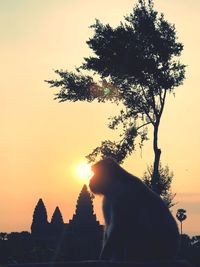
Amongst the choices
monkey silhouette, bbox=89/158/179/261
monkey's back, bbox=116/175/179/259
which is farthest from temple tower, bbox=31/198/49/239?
monkey's back, bbox=116/175/179/259

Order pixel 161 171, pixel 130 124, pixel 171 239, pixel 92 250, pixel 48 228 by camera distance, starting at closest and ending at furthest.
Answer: pixel 171 239 < pixel 92 250 < pixel 130 124 < pixel 161 171 < pixel 48 228

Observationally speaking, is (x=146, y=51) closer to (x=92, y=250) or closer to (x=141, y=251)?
(x=92, y=250)

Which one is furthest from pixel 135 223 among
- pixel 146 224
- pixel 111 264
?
pixel 111 264

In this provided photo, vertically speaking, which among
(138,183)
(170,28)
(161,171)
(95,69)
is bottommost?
(138,183)

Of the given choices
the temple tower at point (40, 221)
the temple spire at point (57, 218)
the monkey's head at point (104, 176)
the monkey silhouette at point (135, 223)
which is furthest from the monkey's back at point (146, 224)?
the temple spire at point (57, 218)

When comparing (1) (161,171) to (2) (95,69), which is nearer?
(2) (95,69)

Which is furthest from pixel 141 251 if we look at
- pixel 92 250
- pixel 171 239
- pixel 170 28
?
pixel 170 28

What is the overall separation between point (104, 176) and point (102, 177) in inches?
2.0

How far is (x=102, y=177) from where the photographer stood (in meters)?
12.0

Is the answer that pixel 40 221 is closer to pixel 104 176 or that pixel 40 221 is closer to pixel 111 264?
pixel 104 176

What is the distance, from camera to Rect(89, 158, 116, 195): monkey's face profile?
11.8m

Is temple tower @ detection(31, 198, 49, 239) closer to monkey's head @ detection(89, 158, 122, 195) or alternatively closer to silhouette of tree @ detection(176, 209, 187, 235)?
silhouette of tree @ detection(176, 209, 187, 235)

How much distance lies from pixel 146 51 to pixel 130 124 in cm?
413

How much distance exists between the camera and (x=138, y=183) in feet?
36.4
